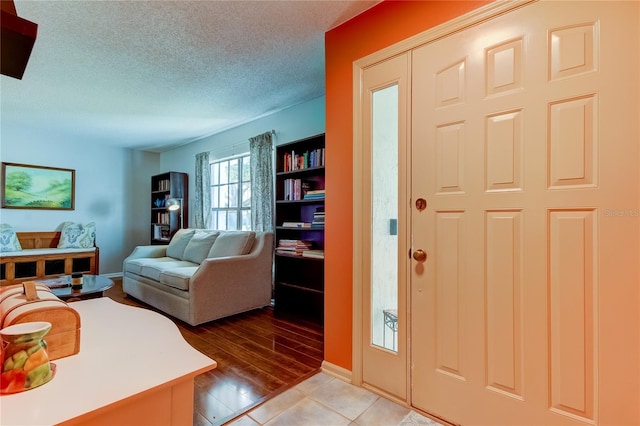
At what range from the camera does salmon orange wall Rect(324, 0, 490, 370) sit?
192 cm

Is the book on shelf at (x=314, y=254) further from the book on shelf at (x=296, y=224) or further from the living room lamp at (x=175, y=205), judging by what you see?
the living room lamp at (x=175, y=205)

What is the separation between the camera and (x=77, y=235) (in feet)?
15.7

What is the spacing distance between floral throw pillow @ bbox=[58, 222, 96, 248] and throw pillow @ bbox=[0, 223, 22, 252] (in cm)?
50

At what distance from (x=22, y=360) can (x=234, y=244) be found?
296 cm

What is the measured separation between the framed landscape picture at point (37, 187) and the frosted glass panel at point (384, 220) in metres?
5.35

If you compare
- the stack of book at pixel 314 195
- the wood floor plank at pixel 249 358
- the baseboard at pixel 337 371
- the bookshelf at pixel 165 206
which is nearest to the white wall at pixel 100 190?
the bookshelf at pixel 165 206

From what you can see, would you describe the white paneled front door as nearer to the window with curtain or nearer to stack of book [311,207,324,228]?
stack of book [311,207,324,228]

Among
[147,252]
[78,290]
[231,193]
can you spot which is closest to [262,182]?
[231,193]

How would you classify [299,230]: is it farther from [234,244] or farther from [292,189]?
[234,244]

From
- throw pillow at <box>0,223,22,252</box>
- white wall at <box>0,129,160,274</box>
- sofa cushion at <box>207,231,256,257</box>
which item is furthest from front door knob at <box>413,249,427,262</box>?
white wall at <box>0,129,160,274</box>

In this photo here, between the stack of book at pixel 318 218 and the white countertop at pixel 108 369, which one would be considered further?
the stack of book at pixel 318 218

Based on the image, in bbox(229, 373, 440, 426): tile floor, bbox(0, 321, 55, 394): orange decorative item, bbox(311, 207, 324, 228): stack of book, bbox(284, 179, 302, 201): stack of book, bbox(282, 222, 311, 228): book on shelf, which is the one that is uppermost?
bbox(284, 179, 302, 201): stack of book

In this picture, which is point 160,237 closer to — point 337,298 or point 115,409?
point 337,298

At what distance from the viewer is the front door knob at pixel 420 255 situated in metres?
1.66
